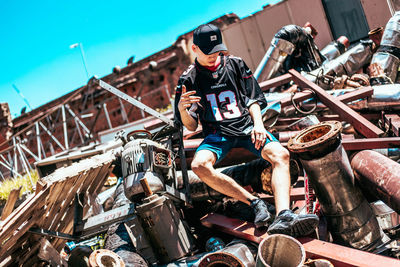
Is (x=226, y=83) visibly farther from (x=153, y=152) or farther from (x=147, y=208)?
(x=147, y=208)

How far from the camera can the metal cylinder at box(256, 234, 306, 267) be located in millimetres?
1950

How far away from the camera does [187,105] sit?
2.89 meters

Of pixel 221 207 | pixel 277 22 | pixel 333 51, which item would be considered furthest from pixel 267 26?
pixel 221 207

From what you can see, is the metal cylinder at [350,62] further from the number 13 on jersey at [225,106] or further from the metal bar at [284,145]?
the number 13 on jersey at [225,106]

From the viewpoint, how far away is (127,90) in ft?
66.4

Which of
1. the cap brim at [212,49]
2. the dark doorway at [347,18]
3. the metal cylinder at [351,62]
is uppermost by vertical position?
the dark doorway at [347,18]

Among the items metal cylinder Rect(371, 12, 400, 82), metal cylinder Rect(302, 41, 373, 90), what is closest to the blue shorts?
metal cylinder Rect(302, 41, 373, 90)

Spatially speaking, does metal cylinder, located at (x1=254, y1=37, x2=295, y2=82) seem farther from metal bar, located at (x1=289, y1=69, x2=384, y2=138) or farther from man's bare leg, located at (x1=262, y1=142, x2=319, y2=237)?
man's bare leg, located at (x1=262, y1=142, x2=319, y2=237)

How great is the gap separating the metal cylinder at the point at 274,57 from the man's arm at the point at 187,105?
4.03m

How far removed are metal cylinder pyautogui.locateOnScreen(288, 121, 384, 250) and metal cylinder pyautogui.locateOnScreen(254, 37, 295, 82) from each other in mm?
4314

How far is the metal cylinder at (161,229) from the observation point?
104 inches

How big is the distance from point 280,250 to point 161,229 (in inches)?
41.2

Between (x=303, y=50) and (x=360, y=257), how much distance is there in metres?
5.28

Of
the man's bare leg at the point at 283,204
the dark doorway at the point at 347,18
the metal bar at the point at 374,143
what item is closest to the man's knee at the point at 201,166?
the man's bare leg at the point at 283,204
